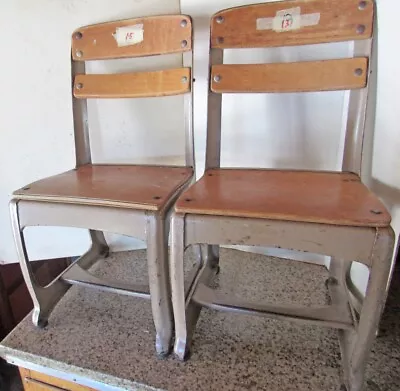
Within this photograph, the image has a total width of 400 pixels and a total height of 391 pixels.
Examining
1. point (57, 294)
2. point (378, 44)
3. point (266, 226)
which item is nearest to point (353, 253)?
point (266, 226)

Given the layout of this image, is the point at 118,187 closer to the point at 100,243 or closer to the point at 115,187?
the point at 115,187

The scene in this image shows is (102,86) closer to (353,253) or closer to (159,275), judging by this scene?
(159,275)

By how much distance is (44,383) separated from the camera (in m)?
0.98

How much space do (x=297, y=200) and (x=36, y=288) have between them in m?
0.74

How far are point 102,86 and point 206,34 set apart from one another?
0.37 m

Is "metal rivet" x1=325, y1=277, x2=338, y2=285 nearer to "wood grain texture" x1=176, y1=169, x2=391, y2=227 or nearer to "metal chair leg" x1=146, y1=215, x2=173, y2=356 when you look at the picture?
"wood grain texture" x1=176, y1=169, x2=391, y2=227

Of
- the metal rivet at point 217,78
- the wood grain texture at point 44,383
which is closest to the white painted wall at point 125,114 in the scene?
the metal rivet at point 217,78

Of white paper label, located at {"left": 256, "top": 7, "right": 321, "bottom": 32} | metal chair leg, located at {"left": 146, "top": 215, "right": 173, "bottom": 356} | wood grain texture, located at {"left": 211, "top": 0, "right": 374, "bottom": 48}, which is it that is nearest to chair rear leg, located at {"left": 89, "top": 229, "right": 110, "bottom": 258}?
Answer: metal chair leg, located at {"left": 146, "top": 215, "right": 173, "bottom": 356}

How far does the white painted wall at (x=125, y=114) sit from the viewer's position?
3.66 feet

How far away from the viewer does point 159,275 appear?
808mm

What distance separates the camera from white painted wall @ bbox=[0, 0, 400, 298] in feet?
3.66

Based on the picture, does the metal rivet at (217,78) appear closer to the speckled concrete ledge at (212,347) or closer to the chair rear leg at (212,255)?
the chair rear leg at (212,255)

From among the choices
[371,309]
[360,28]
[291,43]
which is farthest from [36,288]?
[360,28]

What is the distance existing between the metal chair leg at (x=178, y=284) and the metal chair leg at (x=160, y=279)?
0.09 feet
